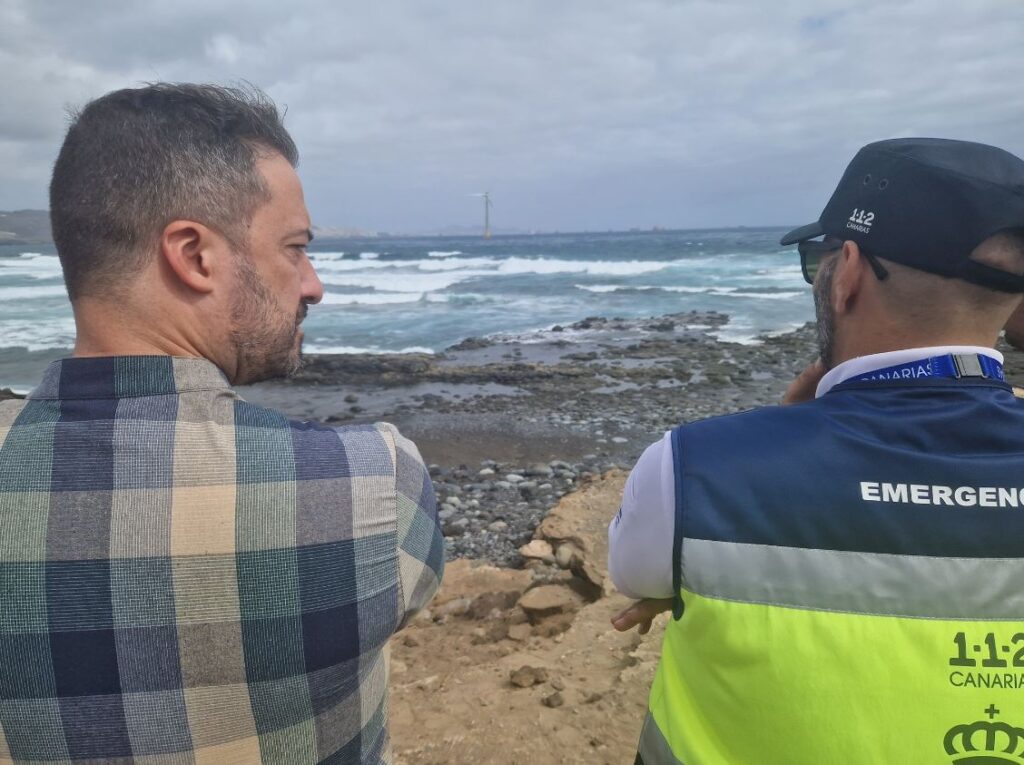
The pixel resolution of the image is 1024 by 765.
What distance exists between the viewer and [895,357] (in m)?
1.41

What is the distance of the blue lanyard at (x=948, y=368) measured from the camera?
53.5 inches

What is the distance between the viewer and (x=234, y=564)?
3.82ft

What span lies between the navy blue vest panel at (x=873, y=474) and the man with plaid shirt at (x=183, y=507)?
575 mm

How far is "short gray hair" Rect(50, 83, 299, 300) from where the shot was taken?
1.33m

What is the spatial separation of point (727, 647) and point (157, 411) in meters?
1.08

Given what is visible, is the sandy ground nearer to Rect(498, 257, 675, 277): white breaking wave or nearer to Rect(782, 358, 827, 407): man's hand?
Rect(782, 358, 827, 407): man's hand

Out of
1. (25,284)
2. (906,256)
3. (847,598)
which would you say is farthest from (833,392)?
(25,284)

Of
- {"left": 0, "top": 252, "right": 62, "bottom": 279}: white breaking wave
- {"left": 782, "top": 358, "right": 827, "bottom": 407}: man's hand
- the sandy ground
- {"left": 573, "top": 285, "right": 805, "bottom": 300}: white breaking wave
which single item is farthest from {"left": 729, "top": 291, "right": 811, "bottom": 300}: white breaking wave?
{"left": 0, "top": 252, "right": 62, "bottom": 279}: white breaking wave

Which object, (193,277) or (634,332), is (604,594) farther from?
(634,332)

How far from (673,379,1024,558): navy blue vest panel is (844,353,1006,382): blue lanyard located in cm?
4

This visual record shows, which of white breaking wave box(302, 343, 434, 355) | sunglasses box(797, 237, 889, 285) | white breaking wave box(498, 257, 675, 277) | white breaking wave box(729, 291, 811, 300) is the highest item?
white breaking wave box(498, 257, 675, 277)

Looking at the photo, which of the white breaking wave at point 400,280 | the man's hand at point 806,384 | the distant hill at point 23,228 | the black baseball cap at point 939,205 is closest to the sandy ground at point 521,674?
the man's hand at point 806,384

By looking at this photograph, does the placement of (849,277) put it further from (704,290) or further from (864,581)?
(704,290)

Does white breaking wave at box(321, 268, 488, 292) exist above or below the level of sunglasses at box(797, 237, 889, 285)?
above
